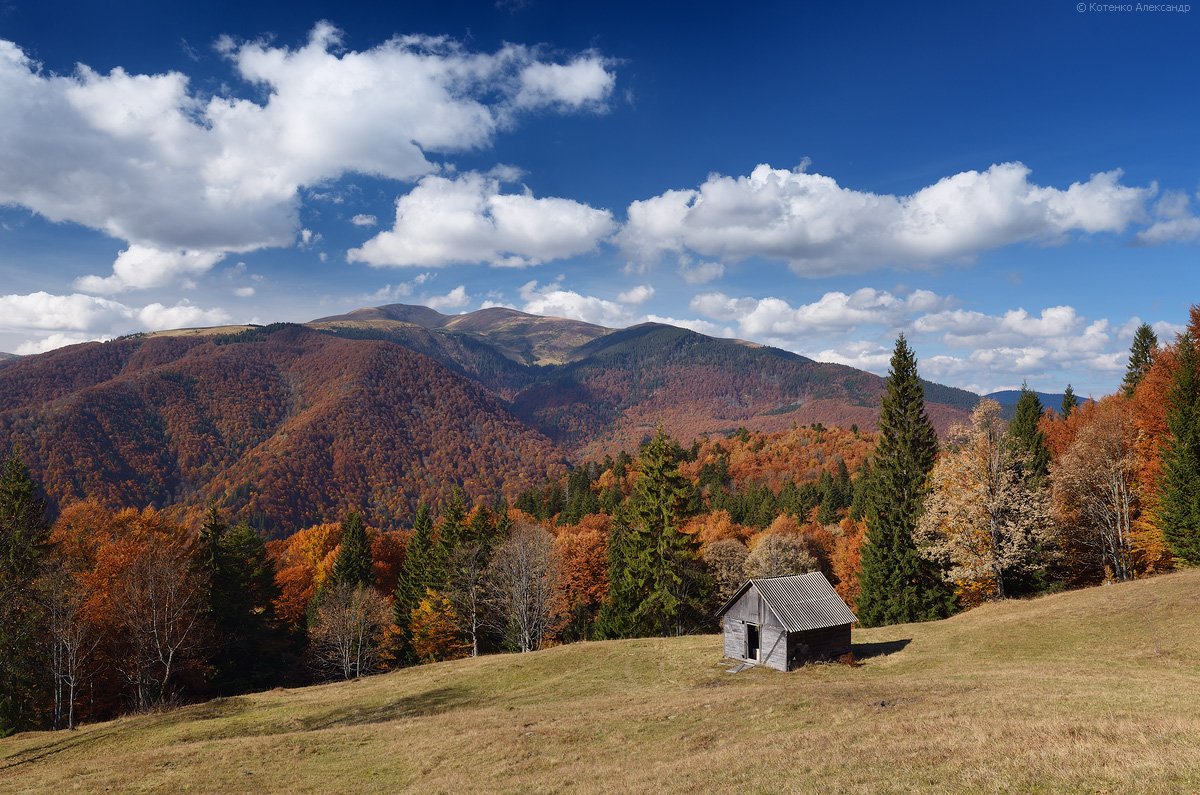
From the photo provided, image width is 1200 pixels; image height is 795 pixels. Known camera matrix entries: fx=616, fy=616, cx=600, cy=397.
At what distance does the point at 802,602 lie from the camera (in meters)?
39.3

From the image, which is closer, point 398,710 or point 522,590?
point 398,710

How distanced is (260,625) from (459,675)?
2982 cm

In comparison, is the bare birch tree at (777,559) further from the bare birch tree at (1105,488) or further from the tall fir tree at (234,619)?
the tall fir tree at (234,619)

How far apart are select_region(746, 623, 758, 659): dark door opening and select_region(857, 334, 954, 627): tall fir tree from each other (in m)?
18.1

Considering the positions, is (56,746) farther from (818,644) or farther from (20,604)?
(818,644)

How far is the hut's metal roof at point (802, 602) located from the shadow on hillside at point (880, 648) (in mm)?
2458

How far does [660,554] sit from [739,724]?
31.0 metres

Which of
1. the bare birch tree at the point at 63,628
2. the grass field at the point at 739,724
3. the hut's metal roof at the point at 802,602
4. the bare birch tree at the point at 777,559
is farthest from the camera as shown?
the bare birch tree at the point at 777,559

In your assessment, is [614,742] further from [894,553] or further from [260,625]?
[260,625]

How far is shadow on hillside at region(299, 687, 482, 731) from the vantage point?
33.9m

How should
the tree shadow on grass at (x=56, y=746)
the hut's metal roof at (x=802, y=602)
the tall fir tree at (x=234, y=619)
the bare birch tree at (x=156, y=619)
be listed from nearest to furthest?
the tree shadow on grass at (x=56, y=746)
the hut's metal roof at (x=802, y=602)
the bare birch tree at (x=156, y=619)
the tall fir tree at (x=234, y=619)

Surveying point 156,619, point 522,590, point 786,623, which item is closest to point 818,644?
point 786,623

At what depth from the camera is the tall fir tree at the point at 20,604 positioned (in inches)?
1503

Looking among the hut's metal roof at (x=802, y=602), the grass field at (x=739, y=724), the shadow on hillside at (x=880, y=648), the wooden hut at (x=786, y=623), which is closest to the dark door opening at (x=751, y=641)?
the wooden hut at (x=786, y=623)
